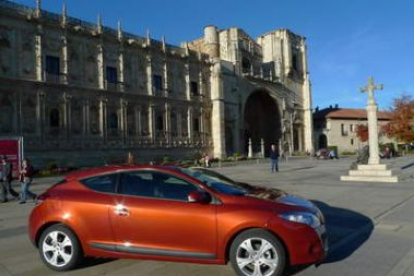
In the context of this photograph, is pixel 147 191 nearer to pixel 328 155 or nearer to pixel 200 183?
pixel 200 183

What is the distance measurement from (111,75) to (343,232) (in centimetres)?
3842

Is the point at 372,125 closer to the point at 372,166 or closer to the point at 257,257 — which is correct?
the point at 372,166

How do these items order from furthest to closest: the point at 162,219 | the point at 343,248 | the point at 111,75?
the point at 111,75
the point at 343,248
the point at 162,219

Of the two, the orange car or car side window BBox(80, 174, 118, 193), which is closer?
the orange car

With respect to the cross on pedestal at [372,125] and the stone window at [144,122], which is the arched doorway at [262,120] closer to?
the stone window at [144,122]

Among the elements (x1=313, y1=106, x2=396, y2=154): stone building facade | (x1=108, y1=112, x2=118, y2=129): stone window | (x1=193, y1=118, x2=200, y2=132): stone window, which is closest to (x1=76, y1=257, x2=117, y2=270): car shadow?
(x1=108, y1=112, x2=118, y2=129): stone window

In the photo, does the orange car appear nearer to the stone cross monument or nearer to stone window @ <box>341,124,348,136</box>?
the stone cross monument

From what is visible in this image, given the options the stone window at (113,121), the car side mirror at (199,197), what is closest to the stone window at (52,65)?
the stone window at (113,121)

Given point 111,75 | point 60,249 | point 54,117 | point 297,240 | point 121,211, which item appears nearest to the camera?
point 297,240

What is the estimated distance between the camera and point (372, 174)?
63.7ft

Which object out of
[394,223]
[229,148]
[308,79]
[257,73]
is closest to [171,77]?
[229,148]

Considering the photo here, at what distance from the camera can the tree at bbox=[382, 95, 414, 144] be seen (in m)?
72.5

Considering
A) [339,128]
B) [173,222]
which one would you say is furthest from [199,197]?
[339,128]

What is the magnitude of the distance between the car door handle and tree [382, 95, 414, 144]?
2957 inches
